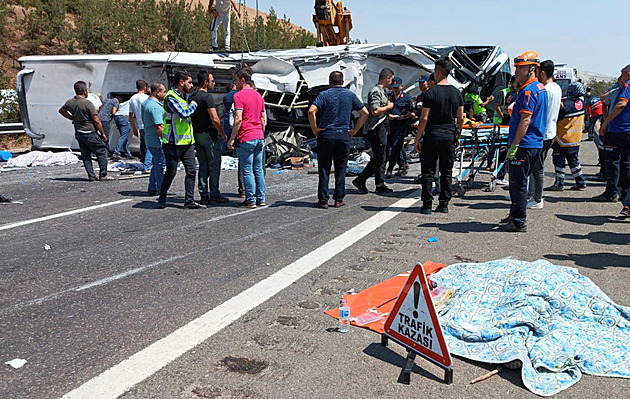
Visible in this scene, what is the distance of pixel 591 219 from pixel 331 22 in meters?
13.8

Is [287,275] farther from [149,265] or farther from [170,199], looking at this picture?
[170,199]

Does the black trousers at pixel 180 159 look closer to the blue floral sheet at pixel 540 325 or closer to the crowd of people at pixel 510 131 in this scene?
the crowd of people at pixel 510 131

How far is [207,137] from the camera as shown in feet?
26.9

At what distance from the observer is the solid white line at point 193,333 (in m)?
3.07

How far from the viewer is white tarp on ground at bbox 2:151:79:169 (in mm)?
13719

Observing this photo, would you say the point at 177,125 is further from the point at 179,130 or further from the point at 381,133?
the point at 381,133

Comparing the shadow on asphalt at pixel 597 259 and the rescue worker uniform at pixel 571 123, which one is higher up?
the rescue worker uniform at pixel 571 123

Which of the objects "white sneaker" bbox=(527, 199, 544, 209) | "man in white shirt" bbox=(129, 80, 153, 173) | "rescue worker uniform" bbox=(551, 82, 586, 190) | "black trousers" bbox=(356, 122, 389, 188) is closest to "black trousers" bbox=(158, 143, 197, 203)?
"black trousers" bbox=(356, 122, 389, 188)

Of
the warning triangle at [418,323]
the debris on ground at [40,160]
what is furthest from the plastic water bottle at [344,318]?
the debris on ground at [40,160]

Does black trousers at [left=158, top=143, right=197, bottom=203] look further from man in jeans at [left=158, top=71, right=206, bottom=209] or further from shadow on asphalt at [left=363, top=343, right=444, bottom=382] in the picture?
shadow on asphalt at [left=363, top=343, right=444, bottom=382]

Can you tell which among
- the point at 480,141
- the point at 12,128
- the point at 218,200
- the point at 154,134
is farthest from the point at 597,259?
the point at 12,128

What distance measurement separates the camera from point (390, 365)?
3410mm

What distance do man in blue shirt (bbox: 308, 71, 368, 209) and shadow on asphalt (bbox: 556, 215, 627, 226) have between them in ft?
10.6

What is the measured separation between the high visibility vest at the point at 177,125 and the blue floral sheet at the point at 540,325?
4.91 meters
